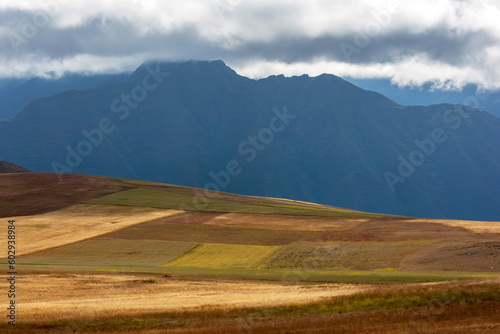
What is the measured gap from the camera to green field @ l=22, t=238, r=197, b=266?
68875mm

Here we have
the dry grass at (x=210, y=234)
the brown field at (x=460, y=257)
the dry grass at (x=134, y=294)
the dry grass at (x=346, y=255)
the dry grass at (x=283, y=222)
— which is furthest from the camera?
the dry grass at (x=283, y=222)

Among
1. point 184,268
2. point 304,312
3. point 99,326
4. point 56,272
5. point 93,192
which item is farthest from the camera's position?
point 93,192

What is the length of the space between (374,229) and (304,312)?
63.8 metres

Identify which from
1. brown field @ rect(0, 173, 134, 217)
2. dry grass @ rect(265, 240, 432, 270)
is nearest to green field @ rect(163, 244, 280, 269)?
dry grass @ rect(265, 240, 432, 270)

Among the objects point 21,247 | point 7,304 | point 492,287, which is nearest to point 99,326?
point 7,304

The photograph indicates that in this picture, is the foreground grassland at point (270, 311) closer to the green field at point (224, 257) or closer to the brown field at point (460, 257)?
the brown field at point (460, 257)

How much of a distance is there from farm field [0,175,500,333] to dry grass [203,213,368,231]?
36cm

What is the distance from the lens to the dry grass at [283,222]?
9656 centimetres

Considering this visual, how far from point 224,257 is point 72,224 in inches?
1484

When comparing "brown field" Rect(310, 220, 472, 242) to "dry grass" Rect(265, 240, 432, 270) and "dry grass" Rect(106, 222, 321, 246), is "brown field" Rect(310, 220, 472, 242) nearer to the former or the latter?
"dry grass" Rect(265, 240, 432, 270)

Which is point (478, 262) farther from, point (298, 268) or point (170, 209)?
point (170, 209)

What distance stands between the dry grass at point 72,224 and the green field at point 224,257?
20356 mm

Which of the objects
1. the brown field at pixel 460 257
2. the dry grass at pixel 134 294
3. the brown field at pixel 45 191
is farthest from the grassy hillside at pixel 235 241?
the dry grass at pixel 134 294

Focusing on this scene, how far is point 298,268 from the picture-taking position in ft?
210
